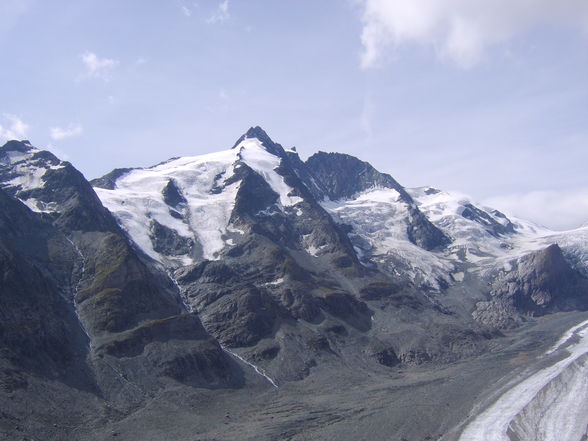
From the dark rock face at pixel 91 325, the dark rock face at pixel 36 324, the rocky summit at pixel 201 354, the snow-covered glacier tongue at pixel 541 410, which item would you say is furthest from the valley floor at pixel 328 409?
the dark rock face at pixel 36 324

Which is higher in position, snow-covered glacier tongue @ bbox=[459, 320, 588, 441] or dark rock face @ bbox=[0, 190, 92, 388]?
dark rock face @ bbox=[0, 190, 92, 388]

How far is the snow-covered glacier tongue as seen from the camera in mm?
97938

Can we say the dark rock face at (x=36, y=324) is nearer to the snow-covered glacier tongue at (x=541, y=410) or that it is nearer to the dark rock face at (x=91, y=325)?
the dark rock face at (x=91, y=325)

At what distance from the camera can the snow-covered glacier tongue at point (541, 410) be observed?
97938mm

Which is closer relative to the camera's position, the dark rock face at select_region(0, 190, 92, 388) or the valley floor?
the valley floor

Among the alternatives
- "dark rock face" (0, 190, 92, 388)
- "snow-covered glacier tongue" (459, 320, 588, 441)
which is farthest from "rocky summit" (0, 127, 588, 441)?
"snow-covered glacier tongue" (459, 320, 588, 441)

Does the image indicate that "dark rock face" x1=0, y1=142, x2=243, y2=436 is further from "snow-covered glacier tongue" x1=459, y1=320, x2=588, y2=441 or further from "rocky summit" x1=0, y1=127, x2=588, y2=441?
"snow-covered glacier tongue" x1=459, y1=320, x2=588, y2=441

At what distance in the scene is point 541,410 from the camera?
368 feet

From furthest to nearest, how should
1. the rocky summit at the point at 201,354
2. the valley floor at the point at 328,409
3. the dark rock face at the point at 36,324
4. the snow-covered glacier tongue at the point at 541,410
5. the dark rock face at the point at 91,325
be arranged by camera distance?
the dark rock face at the point at 91,325 → the dark rock face at the point at 36,324 → the rocky summit at the point at 201,354 → the snow-covered glacier tongue at the point at 541,410 → the valley floor at the point at 328,409

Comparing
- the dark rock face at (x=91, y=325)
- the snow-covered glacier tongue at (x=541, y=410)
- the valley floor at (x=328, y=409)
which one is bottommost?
the snow-covered glacier tongue at (x=541, y=410)

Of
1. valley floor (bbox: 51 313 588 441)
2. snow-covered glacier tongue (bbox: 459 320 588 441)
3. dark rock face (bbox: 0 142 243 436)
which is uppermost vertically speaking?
dark rock face (bbox: 0 142 243 436)

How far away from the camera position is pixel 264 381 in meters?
137

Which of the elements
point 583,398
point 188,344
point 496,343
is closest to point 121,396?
point 188,344

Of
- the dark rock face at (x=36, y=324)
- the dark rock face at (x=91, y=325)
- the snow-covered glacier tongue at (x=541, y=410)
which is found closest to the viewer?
the snow-covered glacier tongue at (x=541, y=410)
